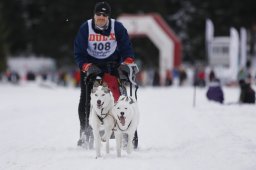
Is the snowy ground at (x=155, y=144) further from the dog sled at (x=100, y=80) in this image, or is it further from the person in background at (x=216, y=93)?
the person in background at (x=216, y=93)

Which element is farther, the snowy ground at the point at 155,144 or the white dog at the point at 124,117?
the white dog at the point at 124,117

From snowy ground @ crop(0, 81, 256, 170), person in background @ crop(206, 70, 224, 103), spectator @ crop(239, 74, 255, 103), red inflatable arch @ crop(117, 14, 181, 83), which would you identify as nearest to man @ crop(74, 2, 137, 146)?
snowy ground @ crop(0, 81, 256, 170)

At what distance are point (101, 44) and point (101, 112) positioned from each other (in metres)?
1.11

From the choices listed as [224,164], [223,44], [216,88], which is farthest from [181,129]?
[223,44]

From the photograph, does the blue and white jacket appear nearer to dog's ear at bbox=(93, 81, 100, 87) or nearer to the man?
the man

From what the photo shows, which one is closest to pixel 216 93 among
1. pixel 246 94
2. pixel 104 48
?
pixel 246 94

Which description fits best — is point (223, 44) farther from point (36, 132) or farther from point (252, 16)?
point (36, 132)

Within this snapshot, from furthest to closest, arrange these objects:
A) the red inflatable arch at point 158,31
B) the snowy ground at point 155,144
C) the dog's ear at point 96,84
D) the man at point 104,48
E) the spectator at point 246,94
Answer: the red inflatable arch at point 158,31 → the spectator at point 246,94 → the man at point 104,48 → the dog's ear at point 96,84 → the snowy ground at point 155,144

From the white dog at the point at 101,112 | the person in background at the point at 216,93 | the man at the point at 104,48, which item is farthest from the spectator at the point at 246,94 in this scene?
the white dog at the point at 101,112

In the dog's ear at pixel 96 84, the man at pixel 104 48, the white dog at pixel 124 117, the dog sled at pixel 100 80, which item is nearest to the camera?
the white dog at pixel 124 117

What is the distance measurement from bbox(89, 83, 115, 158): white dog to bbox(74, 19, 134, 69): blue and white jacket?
0.81 m

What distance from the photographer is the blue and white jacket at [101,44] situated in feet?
25.7

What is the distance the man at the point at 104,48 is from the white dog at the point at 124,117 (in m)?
0.77

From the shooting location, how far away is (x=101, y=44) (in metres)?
7.87
